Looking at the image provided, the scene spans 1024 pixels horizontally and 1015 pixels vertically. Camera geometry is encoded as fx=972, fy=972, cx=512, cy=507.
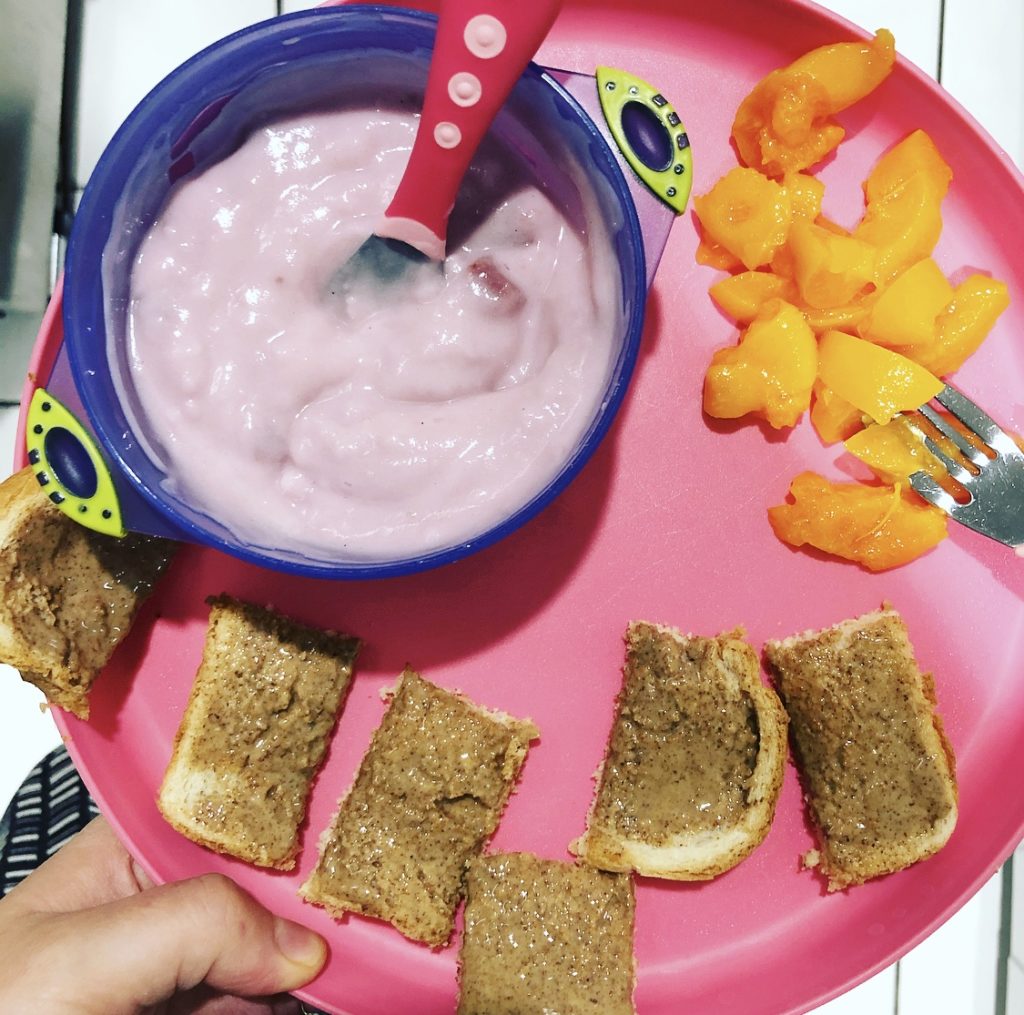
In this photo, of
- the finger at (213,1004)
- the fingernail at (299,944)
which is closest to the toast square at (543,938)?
the fingernail at (299,944)

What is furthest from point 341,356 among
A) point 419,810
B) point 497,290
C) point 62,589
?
point 419,810

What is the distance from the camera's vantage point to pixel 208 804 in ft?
6.31

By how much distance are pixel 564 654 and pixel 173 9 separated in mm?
1695

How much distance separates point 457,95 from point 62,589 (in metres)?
1.23

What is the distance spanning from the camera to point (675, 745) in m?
1.94

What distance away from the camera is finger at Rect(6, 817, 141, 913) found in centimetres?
203

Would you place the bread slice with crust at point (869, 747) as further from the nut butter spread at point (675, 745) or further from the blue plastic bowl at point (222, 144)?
the blue plastic bowl at point (222, 144)

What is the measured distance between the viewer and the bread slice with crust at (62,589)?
6.07ft

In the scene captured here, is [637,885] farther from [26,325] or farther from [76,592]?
[26,325]

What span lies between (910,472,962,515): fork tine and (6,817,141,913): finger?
1.83m

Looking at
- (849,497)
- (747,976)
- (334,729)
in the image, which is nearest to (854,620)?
(849,497)

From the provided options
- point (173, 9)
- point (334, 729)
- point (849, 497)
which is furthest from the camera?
point (173, 9)

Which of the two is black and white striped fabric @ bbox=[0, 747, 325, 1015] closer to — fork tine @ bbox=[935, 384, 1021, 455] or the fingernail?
the fingernail

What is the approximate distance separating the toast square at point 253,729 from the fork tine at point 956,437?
1211 millimetres
